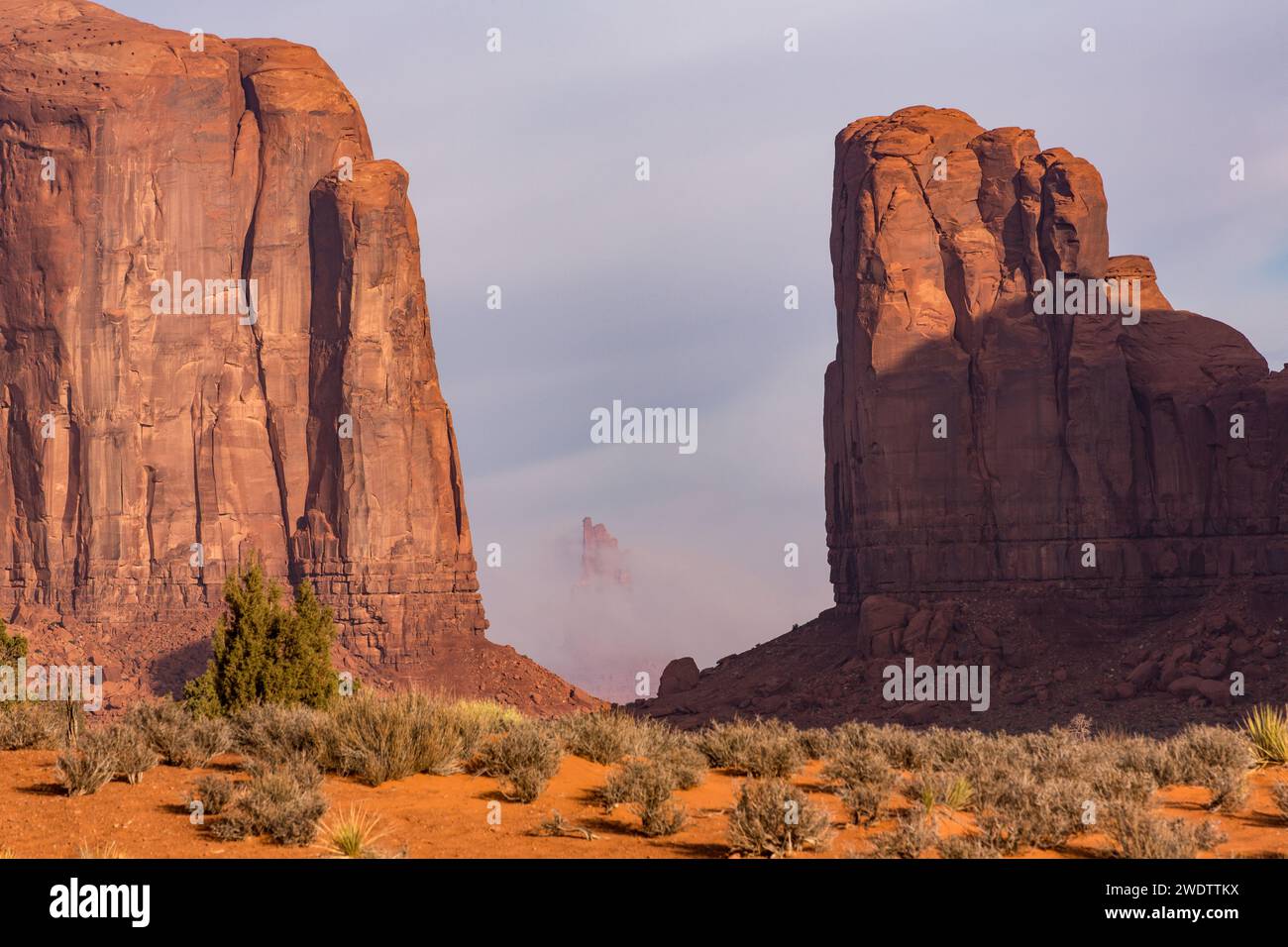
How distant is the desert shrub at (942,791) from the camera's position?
16.1m

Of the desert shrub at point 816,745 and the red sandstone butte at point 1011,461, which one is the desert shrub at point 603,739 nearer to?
the desert shrub at point 816,745

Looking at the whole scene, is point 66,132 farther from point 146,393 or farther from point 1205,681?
point 1205,681

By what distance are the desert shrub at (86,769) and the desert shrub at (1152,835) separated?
1026 centimetres

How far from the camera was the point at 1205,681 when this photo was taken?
5972 centimetres

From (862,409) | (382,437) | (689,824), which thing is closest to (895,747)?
(689,824)

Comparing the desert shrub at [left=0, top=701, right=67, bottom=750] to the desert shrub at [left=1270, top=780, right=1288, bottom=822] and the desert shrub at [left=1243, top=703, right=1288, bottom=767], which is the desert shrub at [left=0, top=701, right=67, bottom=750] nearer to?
the desert shrub at [left=1270, top=780, right=1288, bottom=822]

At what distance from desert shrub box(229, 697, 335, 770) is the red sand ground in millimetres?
385

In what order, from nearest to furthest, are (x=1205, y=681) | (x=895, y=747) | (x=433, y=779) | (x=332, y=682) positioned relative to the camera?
(x=433, y=779)
(x=895, y=747)
(x=332, y=682)
(x=1205, y=681)

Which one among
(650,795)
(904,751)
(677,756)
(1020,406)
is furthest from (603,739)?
(1020,406)

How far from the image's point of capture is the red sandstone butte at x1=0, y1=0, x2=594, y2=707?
3255 inches

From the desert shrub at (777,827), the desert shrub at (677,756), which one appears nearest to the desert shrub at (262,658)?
the desert shrub at (677,756)

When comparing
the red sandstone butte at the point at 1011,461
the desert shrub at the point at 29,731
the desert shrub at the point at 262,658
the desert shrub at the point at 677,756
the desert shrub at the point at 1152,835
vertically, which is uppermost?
the red sandstone butte at the point at 1011,461
